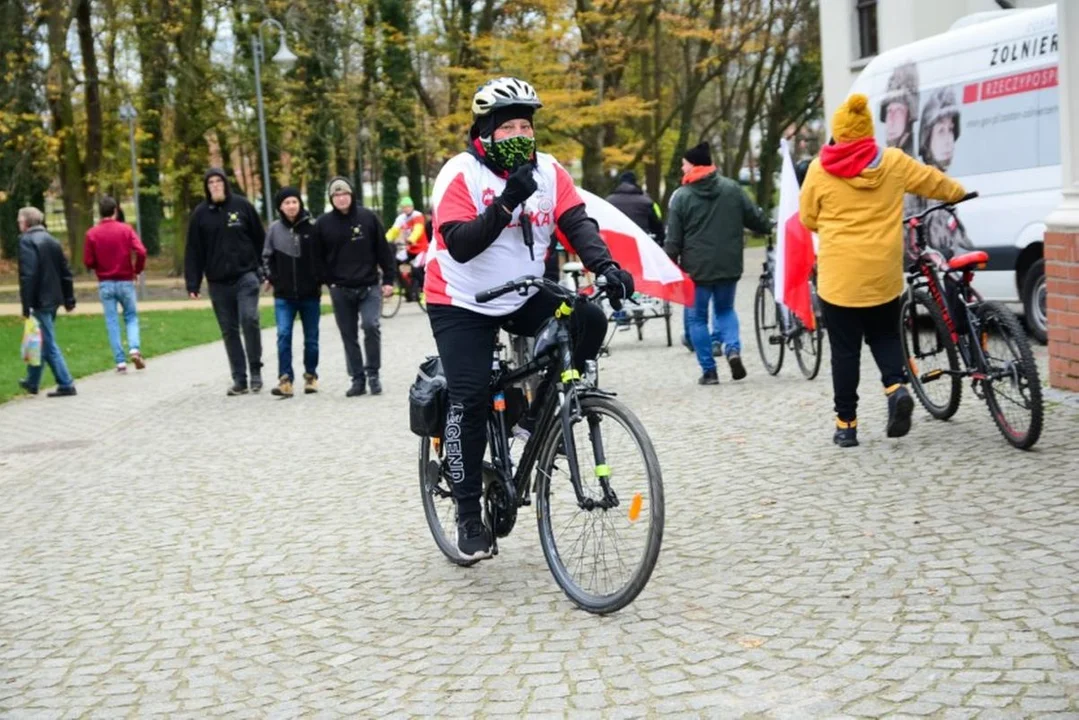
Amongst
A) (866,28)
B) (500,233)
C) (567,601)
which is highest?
(866,28)

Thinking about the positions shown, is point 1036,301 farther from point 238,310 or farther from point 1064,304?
point 238,310

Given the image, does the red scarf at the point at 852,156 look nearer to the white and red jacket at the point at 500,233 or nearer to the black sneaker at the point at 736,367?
A: the white and red jacket at the point at 500,233

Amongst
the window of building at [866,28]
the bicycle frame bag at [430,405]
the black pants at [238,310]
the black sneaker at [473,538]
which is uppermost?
the window of building at [866,28]

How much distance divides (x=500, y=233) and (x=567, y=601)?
1.35m

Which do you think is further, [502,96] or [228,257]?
[228,257]

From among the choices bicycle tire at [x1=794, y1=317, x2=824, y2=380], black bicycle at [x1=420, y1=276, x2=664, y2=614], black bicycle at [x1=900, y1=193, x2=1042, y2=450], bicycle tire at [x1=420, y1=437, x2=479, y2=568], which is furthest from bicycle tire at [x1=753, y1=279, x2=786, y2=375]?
black bicycle at [x1=420, y1=276, x2=664, y2=614]

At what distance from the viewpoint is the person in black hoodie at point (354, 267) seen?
13.6m

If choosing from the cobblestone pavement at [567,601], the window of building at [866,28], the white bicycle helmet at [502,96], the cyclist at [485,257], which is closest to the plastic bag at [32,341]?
the cobblestone pavement at [567,601]

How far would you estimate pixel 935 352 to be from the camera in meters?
8.84

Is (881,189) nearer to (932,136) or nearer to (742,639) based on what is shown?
(742,639)

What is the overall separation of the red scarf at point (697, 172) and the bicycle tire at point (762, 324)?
1150mm

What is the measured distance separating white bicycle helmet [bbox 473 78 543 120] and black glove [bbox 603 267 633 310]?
674mm

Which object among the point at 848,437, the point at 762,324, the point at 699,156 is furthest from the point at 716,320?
the point at 848,437

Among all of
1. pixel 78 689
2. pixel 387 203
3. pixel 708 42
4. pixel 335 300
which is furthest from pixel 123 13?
pixel 78 689
